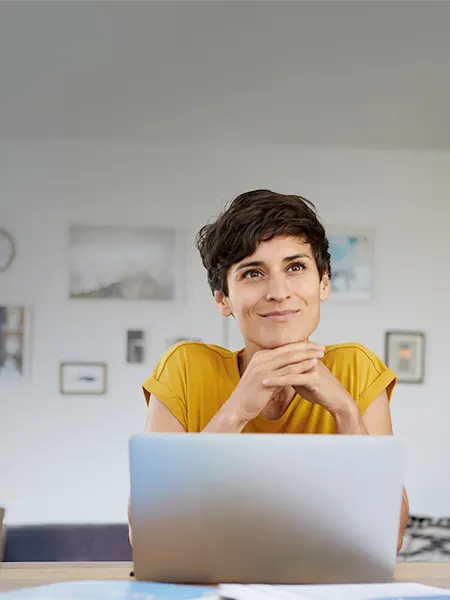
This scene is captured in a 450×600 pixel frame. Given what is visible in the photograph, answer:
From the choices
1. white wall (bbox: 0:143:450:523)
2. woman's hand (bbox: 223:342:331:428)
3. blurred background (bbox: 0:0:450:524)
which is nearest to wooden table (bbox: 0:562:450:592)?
woman's hand (bbox: 223:342:331:428)

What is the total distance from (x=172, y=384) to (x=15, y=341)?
3.16 metres

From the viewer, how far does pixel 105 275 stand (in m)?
4.48

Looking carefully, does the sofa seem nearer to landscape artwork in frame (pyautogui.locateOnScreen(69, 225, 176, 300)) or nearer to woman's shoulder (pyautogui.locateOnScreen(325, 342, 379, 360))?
woman's shoulder (pyautogui.locateOnScreen(325, 342, 379, 360))

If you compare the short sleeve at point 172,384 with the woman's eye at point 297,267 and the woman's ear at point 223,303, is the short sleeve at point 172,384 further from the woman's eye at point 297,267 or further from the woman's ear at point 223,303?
the woman's eye at point 297,267

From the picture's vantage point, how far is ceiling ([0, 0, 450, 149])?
9.81 ft

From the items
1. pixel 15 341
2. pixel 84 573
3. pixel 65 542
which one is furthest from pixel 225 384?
pixel 15 341

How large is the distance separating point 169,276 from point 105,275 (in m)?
0.40

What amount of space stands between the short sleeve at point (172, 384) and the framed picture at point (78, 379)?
2988 millimetres

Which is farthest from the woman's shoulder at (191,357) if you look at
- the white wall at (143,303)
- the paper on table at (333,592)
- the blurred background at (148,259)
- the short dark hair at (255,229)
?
the white wall at (143,303)

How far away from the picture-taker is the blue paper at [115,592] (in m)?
0.86

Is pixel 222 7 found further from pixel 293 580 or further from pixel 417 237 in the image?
pixel 293 580

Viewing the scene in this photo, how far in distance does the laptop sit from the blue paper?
0.07m

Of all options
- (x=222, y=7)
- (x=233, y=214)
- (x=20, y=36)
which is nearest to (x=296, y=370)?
(x=233, y=214)

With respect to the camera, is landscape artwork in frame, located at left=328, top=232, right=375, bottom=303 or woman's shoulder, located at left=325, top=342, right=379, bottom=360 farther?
landscape artwork in frame, located at left=328, top=232, right=375, bottom=303
